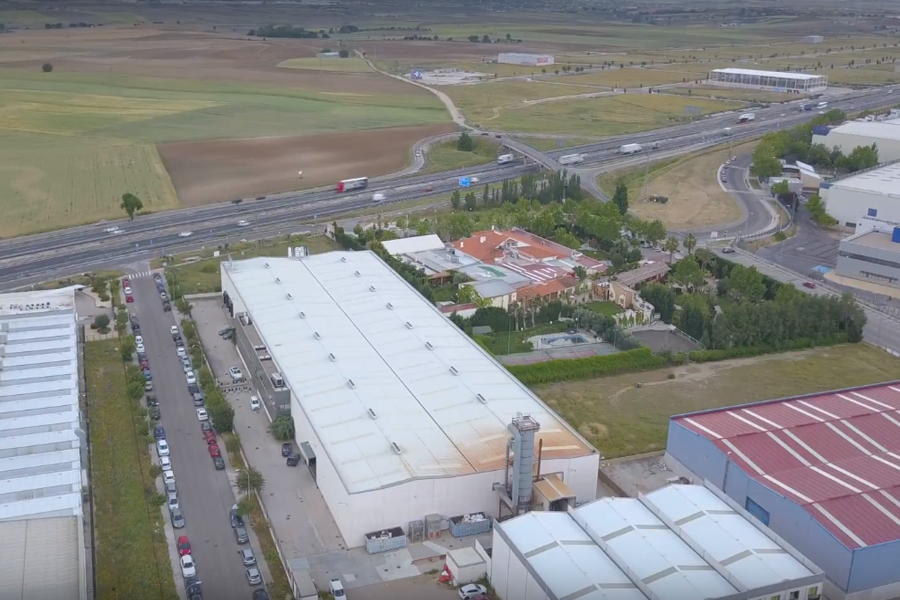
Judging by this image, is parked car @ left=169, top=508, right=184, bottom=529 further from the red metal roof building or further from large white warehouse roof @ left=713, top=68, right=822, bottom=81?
large white warehouse roof @ left=713, top=68, right=822, bottom=81

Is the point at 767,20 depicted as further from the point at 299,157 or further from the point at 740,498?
the point at 740,498

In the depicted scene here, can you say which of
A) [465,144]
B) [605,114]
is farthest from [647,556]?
[605,114]

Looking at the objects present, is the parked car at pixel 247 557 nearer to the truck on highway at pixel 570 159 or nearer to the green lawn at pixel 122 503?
the green lawn at pixel 122 503

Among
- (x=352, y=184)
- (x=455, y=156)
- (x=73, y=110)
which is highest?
(x=73, y=110)

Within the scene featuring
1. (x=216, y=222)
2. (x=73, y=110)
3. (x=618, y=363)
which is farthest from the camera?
(x=73, y=110)

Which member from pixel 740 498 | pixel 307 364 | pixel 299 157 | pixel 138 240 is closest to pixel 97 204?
pixel 138 240

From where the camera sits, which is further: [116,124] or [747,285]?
[116,124]

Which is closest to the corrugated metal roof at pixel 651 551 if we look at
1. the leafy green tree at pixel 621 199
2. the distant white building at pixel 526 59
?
the leafy green tree at pixel 621 199

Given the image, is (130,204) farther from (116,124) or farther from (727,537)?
(727,537)

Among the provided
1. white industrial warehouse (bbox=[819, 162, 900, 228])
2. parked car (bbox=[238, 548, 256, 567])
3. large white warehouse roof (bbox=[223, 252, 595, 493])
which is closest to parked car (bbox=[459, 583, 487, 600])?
large white warehouse roof (bbox=[223, 252, 595, 493])
